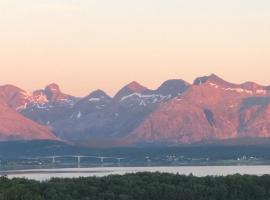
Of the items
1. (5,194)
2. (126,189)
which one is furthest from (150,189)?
(5,194)

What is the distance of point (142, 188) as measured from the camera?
76.0 meters

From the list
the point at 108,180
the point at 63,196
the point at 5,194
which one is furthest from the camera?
the point at 108,180

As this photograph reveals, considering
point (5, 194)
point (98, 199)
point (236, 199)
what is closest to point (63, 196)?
point (98, 199)

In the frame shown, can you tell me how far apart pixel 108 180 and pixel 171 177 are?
5.10 m

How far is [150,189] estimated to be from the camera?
249 ft

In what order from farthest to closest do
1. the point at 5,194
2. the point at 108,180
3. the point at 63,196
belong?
1. the point at 108,180
2. the point at 63,196
3. the point at 5,194

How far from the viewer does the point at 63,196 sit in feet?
235

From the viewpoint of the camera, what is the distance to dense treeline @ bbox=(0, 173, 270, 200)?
2817 inches

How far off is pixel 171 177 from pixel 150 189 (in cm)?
451

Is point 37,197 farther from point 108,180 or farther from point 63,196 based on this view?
point 108,180

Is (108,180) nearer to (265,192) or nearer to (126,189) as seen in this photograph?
(126,189)

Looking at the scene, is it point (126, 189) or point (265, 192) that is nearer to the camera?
point (126, 189)

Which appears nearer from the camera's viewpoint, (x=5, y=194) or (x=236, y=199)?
(x=5, y=194)

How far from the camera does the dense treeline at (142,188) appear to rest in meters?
71.6
